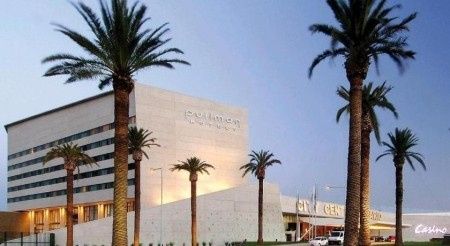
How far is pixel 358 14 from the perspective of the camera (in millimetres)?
34469

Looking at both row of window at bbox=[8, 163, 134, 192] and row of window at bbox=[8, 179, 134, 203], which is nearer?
row of window at bbox=[8, 179, 134, 203]

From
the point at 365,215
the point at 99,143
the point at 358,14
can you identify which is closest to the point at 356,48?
the point at 358,14

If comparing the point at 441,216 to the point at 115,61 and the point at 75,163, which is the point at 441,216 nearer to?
the point at 75,163

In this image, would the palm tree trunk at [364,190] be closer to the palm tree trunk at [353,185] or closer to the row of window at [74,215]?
the palm tree trunk at [353,185]

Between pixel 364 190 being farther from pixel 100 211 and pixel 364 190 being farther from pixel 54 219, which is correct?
pixel 54 219

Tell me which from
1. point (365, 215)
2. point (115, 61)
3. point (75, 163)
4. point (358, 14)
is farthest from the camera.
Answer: point (75, 163)

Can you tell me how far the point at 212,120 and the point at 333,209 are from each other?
111 ft

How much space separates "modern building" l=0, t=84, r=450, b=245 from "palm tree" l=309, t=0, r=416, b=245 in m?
61.3

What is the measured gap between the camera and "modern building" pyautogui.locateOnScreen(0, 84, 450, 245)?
10238 centimetres

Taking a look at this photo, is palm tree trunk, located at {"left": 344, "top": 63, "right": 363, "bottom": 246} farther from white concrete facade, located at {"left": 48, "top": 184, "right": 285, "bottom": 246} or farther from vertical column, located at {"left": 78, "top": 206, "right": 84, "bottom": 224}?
vertical column, located at {"left": 78, "top": 206, "right": 84, "bottom": 224}

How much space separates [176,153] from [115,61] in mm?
82426

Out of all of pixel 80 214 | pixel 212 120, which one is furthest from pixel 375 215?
pixel 80 214

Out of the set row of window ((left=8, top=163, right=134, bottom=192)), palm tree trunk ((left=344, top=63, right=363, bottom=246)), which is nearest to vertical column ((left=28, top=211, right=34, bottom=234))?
row of window ((left=8, top=163, right=134, bottom=192))

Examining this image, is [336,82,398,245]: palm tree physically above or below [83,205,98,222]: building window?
above
